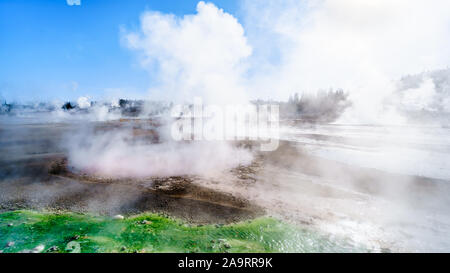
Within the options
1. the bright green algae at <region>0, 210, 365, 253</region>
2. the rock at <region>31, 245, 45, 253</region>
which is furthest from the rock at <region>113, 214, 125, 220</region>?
the rock at <region>31, 245, 45, 253</region>

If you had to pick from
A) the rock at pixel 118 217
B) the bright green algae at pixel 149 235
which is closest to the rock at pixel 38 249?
the bright green algae at pixel 149 235

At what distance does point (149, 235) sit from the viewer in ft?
18.0

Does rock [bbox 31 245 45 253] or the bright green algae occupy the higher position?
rock [bbox 31 245 45 253]

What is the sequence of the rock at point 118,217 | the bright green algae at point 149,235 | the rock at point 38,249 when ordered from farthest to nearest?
the rock at point 118,217, the bright green algae at point 149,235, the rock at point 38,249

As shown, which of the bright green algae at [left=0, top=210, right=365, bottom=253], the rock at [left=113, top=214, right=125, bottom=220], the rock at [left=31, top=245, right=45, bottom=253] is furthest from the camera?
the rock at [left=113, top=214, right=125, bottom=220]

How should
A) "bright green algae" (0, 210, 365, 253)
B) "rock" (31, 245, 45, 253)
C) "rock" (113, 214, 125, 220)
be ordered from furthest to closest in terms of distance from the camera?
1. "rock" (113, 214, 125, 220)
2. "bright green algae" (0, 210, 365, 253)
3. "rock" (31, 245, 45, 253)

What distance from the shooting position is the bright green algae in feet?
16.4

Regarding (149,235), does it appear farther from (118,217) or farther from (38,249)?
(38,249)

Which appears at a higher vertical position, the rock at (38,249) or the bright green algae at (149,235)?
the rock at (38,249)

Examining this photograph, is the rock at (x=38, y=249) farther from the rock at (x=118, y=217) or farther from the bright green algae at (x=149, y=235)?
the rock at (x=118, y=217)

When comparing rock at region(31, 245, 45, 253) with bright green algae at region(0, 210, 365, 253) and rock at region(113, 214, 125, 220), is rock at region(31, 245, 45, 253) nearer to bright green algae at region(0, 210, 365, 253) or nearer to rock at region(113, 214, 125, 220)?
bright green algae at region(0, 210, 365, 253)

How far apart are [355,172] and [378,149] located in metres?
9.37

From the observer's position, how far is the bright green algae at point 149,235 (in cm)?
498
